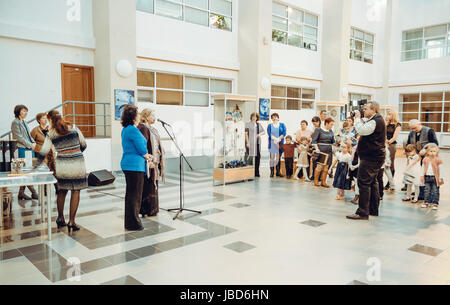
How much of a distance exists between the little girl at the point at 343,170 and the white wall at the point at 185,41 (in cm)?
597

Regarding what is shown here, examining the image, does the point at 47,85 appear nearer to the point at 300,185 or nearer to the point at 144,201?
the point at 144,201

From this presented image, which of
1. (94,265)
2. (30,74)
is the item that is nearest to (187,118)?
(30,74)

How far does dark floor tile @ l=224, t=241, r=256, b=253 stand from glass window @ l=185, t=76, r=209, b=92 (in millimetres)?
7622

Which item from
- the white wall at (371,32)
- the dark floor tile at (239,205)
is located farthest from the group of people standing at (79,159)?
the white wall at (371,32)

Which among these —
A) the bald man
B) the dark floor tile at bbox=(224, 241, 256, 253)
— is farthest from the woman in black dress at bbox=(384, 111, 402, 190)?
the dark floor tile at bbox=(224, 241, 256, 253)

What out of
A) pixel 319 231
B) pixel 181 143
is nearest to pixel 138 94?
pixel 181 143

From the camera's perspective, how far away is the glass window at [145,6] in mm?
9517

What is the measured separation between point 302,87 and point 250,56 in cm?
383

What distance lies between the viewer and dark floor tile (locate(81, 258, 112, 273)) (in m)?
3.35

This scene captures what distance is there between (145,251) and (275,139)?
18.5 ft

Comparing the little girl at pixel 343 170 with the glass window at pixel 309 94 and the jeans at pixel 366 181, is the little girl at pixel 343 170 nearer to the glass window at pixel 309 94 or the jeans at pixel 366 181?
the jeans at pixel 366 181

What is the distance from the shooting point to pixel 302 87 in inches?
582
